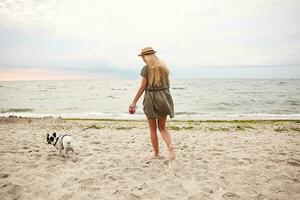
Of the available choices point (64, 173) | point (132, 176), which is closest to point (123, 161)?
point (132, 176)

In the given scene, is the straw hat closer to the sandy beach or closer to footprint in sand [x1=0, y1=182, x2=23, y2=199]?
the sandy beach

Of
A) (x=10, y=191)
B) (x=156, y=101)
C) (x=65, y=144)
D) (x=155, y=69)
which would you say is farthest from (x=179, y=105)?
(x=10, y=191)

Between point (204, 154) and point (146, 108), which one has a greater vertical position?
point (146, 108)

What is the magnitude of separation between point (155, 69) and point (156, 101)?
568 mm

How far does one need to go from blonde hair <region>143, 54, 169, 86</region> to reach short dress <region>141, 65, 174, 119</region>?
9 centimetres

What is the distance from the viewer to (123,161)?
4.86 meters

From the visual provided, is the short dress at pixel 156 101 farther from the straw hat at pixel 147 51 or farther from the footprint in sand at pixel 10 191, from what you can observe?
the footprint in sand at pixel 10 191

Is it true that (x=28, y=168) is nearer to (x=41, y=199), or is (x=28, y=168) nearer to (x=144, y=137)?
(x=41, y=199)

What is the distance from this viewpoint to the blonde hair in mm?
4141

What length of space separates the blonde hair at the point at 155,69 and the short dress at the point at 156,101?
0.09 meters

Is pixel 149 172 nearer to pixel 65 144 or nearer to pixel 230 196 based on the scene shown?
pixel 230 196

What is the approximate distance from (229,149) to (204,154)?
2.75ft

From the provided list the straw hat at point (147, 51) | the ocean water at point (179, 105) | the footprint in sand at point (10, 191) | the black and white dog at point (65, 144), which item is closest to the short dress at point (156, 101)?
the straw hat at point (147, 51)

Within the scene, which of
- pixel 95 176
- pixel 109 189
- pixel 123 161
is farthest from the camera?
pixel 123 161
